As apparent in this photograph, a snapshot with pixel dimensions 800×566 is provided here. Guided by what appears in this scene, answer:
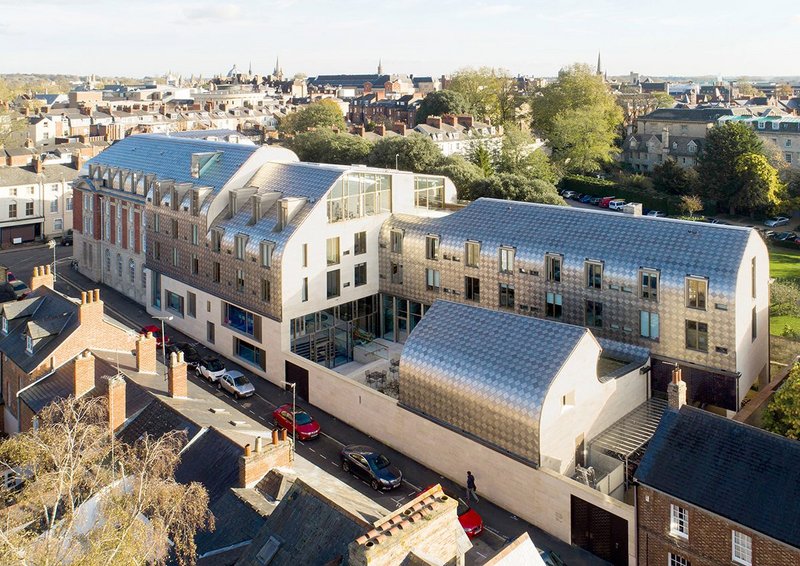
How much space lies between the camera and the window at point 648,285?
35.2 metres

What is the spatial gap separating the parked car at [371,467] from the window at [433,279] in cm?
1361

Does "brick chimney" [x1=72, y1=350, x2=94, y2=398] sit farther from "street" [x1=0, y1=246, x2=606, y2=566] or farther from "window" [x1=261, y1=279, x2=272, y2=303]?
"window" [x1=261, y1=279, x2=272, y2=303]

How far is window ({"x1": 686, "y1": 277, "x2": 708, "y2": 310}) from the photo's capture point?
33750 millimetres

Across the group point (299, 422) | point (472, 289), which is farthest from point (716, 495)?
point (472, 289)

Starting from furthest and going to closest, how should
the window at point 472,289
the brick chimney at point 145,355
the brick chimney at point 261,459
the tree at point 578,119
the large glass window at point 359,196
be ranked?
the tree at point 578,119 < the large glass window at point 359,196 < the window at point 472,289 < the brick chimney at point 145,355 < the brick chimney at point 261,459

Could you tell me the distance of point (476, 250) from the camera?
138ft

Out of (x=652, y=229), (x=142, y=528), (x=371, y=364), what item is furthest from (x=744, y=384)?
(x=142, y=528)

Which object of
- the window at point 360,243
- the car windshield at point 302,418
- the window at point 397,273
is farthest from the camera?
the window at point 397,273

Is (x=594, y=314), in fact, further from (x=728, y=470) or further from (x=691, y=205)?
(x=691, y=205)

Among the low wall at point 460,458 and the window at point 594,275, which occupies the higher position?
the window at point 594,275

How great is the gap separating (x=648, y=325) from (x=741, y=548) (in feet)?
49.4

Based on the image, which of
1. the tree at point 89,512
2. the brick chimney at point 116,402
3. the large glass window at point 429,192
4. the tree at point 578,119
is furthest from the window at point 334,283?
the tree at point 578,119

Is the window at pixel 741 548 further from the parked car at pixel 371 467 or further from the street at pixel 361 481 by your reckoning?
the parked car at pixel 371 467

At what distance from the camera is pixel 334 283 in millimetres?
45000
